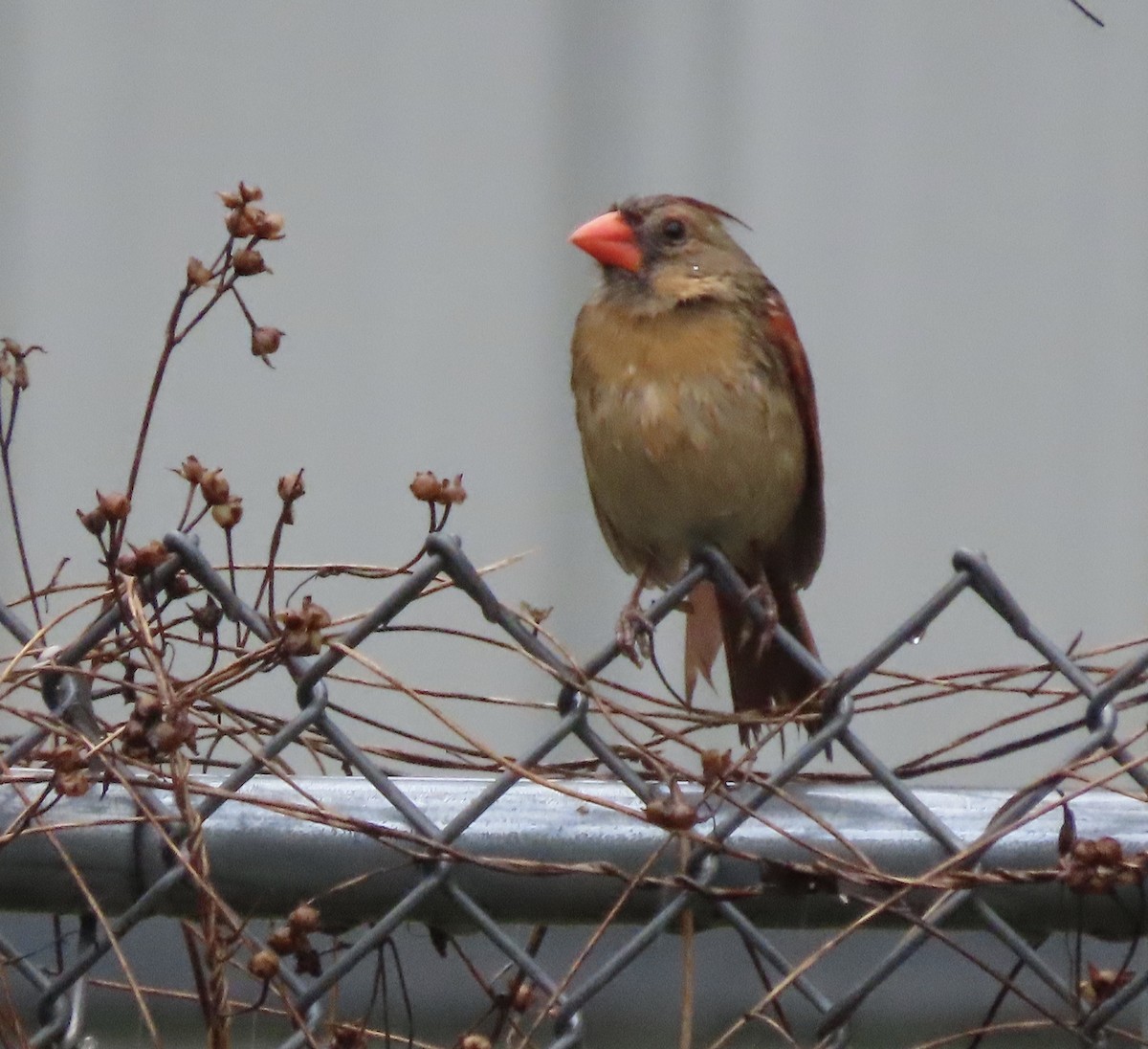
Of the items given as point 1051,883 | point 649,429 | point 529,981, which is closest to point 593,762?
point 529,981

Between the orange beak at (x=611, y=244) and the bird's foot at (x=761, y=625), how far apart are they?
567 mm

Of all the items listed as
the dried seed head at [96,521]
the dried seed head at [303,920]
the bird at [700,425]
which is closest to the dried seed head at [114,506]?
the dried seed head at [96,521]

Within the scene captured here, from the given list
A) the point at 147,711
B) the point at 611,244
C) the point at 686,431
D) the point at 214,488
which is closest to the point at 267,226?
the point at 214,488

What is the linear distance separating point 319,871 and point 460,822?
119 millimetres

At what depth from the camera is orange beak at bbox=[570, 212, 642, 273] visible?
2766mm

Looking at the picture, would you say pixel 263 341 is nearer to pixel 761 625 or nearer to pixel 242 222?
pixel 242 222

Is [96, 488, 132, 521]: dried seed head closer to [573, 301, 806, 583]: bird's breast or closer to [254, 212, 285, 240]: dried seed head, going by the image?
[254, 212, 285, 240]: dried seed head

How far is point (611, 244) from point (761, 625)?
1.24 m

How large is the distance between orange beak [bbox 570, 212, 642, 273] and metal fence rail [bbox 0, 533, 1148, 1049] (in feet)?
4.73

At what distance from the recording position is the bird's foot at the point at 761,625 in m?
1.60

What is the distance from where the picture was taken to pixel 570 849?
53.6 inches

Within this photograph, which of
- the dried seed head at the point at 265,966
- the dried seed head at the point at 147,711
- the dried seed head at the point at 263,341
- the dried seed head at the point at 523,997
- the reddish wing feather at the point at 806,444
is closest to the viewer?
the dried seed head at the point at 265,966

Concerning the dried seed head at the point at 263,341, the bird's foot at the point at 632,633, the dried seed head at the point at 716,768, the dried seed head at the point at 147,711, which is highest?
the dried seed head at the point at 263,341

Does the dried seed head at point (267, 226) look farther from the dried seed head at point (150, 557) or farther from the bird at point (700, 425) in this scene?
the bird at point (700, 425)
